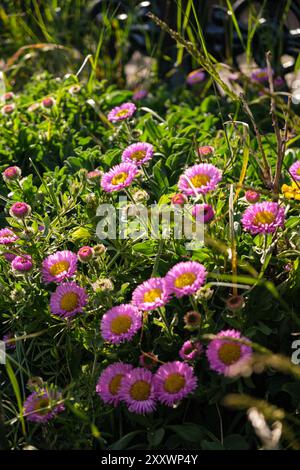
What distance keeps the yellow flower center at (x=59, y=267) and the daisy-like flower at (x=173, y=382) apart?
0.34 meters

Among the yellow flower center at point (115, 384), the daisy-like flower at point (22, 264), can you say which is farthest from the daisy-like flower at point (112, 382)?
the daisy-like flower at point (22, 264)

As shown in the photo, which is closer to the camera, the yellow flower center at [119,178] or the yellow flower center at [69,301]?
the yellow flower center at [69,301]

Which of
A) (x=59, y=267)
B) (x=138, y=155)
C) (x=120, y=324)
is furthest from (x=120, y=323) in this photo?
(x=138, y=155)

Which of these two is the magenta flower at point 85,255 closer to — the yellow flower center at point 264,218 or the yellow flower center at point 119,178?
the yellow flower center at point 119,178

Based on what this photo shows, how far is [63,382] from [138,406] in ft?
1.08

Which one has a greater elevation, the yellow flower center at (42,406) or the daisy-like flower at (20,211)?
the daisy-like flower at (20,211)

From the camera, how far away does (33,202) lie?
2.08 m

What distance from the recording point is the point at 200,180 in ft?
5.34

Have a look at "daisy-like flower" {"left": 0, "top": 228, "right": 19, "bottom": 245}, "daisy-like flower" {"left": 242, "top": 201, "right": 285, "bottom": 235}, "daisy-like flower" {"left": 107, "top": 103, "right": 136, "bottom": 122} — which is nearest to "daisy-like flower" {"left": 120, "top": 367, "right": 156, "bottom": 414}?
"daisy-like flower" {"left": 242, "top": 201, "right": 285, "bottom": 235}

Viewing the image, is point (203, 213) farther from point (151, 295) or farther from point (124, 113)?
point (124, 113)

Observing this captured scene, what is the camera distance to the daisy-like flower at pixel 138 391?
149 centimetres

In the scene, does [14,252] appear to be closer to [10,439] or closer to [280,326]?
[10,439]

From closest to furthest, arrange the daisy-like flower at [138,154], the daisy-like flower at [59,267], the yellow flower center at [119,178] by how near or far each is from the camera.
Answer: the daisy-like flower at [59,267] < the yellow flower center at [119,178] < the daisy-like flower at [138,154]

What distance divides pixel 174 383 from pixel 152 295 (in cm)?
19
